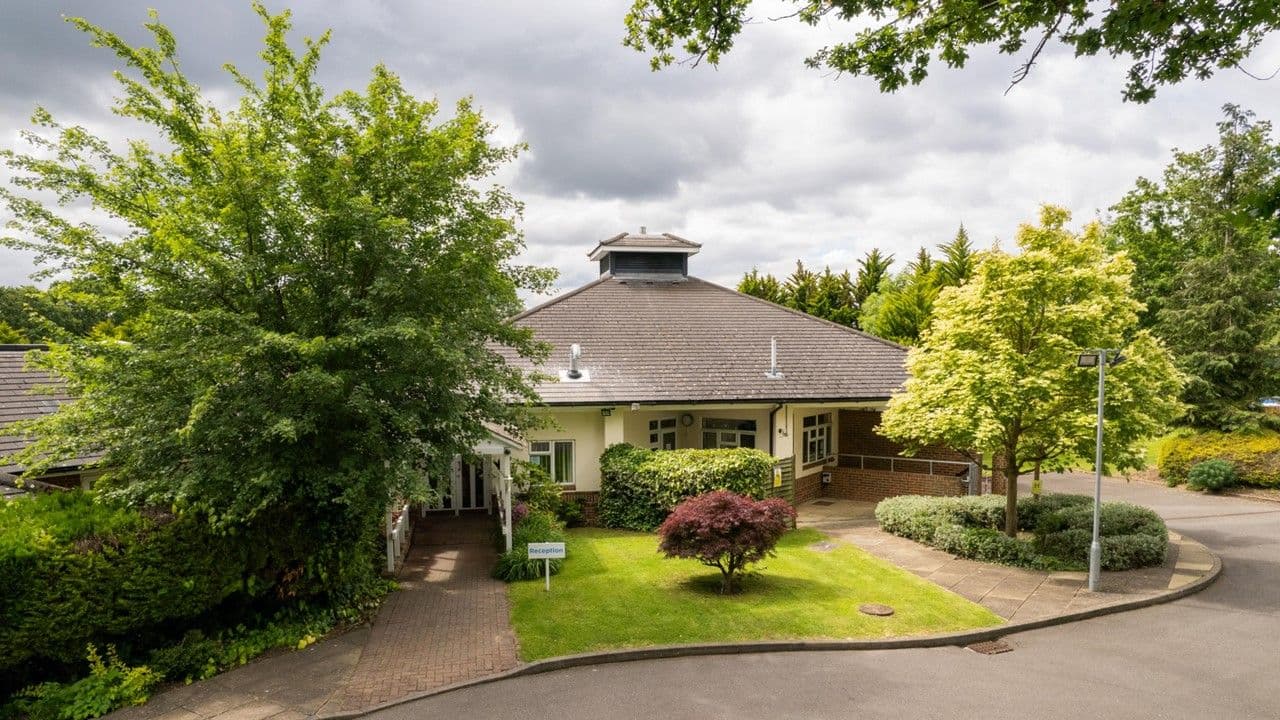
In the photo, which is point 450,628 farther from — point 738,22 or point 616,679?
point 738,22

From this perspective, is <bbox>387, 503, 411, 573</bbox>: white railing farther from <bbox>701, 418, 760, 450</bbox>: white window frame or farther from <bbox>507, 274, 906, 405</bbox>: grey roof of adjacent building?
<bbox>701, 418, 760, 450</bbox>: white window frame

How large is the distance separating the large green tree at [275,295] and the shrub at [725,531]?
4.20 m

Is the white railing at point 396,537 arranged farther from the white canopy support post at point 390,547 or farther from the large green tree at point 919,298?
the large green tree at point 919,298

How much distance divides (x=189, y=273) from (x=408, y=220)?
2999mm

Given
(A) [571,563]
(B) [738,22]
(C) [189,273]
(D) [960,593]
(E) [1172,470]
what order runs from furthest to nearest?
(E) [1172,470] → (A) [571,563] → (D) [960,593] → (C) [189,273] → (B) [738,22]

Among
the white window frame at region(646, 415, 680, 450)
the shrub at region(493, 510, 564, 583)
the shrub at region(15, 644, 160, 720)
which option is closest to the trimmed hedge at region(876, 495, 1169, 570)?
the white window frame at region(646, 415, 680, 450)

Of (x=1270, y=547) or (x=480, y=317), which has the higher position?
(x=480, y=317)

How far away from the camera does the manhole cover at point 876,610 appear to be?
1089cm

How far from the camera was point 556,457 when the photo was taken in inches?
712

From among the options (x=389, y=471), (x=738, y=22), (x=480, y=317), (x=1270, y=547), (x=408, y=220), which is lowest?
(x=1270, y=547)

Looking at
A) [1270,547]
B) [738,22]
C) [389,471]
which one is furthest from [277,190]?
[1270,547]

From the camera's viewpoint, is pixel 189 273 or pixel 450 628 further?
pixel 450 628

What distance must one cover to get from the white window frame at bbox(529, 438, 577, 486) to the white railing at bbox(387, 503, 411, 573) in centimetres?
359

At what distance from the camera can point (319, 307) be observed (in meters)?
9.81
